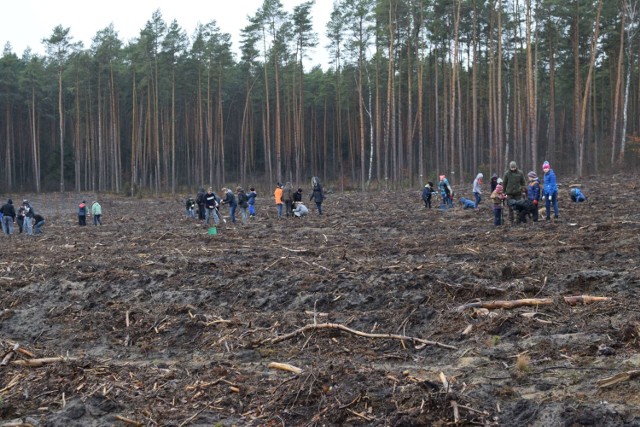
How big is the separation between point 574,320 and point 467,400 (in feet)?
7.99

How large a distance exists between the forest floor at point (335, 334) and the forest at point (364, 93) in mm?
24828

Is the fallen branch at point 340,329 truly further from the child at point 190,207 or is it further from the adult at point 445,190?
the child at point 190,207

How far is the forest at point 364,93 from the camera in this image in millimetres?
43656

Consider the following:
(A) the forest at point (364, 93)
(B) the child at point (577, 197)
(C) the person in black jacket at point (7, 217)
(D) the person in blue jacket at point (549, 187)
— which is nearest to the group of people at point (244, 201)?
(C) the person in black jacket at point (7, 217)

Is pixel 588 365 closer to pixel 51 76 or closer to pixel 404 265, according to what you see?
pixel 404 265

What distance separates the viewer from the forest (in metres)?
43.7

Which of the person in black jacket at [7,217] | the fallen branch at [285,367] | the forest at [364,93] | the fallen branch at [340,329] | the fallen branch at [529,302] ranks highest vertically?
the forest at [364,93]

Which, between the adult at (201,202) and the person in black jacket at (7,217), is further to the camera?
the person in black jacket at (7,217)

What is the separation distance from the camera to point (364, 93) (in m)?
69.5

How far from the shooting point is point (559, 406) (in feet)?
16.7

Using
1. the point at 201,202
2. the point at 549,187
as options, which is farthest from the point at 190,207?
the point at 549,187

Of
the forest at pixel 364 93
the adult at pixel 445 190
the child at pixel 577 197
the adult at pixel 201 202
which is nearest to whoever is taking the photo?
the child at pixel 577 197

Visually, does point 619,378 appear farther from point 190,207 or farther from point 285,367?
point 190,207

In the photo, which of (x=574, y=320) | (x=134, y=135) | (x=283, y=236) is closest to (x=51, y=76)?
(x=134, y=135)
